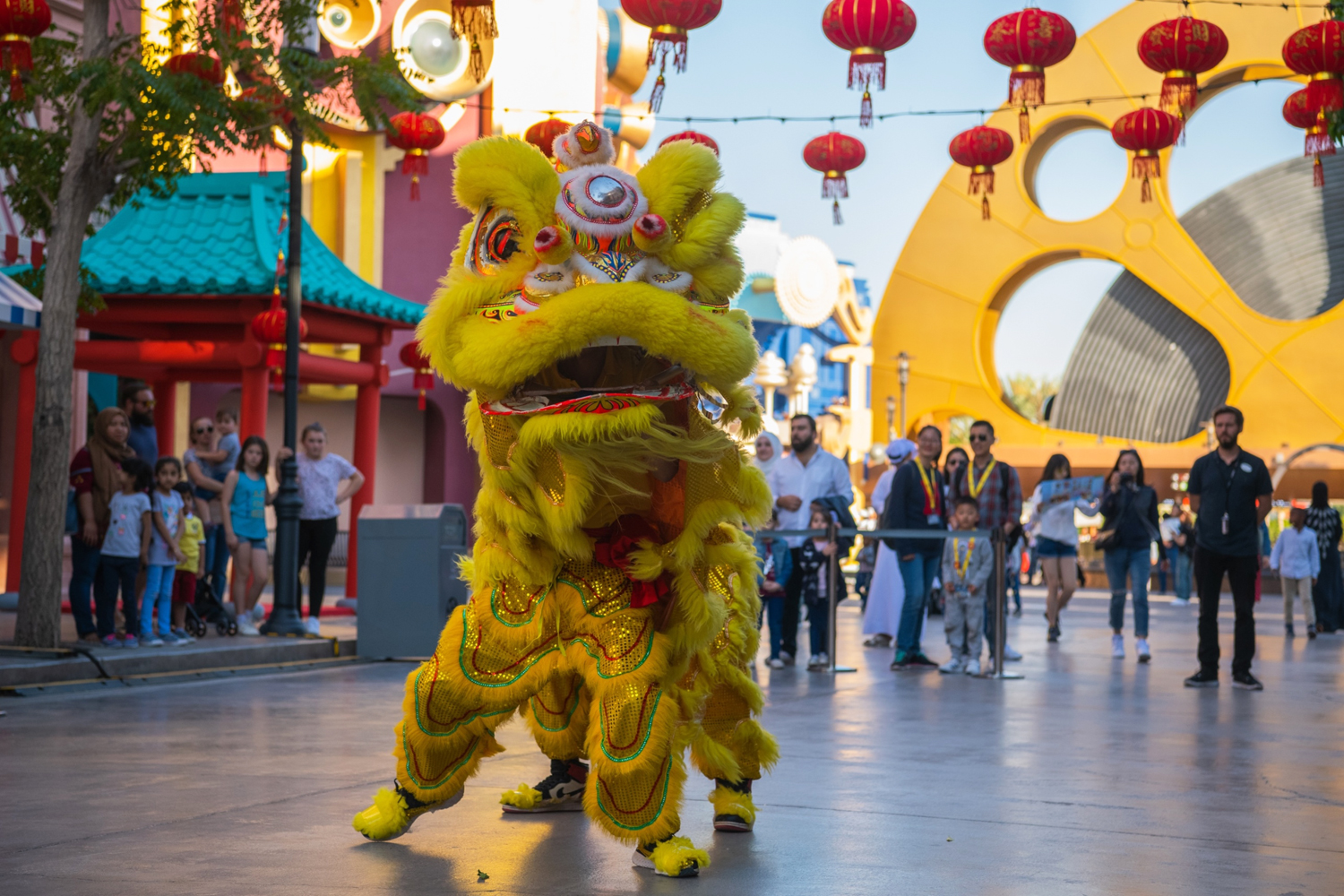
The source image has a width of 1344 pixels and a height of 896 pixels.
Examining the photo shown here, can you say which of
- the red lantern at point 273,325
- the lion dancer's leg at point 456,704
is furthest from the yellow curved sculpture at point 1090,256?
the lion dancer's leg at point 456,704

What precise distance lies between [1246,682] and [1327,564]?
7250mm

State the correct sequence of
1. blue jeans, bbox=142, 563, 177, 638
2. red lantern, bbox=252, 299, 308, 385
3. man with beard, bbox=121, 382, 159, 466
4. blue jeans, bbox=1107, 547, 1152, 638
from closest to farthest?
blue jeans, bbox=142, 563, 177, 638 < man with beard, bbox=121, 382, 159, 466 < blue jeans, bbox=1107, 547, 1152, 638 < red lantern, bbox=252, 299, 308, 385

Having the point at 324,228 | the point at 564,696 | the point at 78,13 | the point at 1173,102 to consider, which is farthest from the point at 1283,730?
the point at 324,228

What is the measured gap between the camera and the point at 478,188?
15.0 ft

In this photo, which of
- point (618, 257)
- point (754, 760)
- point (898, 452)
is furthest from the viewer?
point (898, 452)

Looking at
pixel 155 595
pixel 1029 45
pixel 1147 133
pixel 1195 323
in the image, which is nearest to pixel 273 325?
pixel 155 595

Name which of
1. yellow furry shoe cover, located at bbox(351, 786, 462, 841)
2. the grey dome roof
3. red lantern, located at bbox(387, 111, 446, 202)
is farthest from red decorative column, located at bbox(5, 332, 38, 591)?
the grey dome roof

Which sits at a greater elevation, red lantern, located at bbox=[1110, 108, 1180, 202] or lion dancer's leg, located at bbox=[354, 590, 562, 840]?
red lantern, located at bbox=[1110, 108, 1180, 202]

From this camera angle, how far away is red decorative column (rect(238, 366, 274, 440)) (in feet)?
42.7

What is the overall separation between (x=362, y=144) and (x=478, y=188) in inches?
613

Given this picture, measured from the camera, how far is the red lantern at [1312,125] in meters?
12.7

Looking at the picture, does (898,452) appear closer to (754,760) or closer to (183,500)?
(183,500)

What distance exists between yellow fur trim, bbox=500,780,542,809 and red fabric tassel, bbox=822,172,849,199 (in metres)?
11.9

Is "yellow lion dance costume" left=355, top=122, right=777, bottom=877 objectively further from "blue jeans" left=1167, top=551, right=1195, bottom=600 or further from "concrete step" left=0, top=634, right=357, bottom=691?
"blue jeans" left=1167, top=551, right=1195, bottom=600
